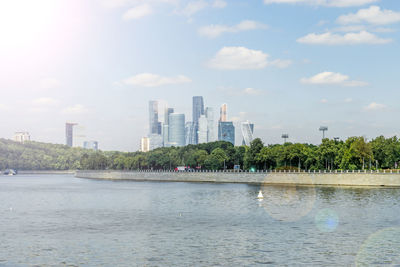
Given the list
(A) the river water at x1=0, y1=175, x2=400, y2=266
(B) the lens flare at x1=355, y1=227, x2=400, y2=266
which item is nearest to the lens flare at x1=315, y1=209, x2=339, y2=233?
(A) the river water at x1=0, y1=175, x2=400, y2=266

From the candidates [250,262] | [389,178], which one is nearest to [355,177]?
[389,178]

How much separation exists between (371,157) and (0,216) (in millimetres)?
117947

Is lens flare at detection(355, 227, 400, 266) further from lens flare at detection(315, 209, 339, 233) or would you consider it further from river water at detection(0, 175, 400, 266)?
lens flare at detection(315, 209, 339, 233)

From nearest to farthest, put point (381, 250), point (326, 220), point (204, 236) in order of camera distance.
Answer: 1. point (381, 250)
2. point (204, 236)
3. point (326, 220)

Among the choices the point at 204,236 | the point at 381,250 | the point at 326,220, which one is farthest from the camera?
the point at 326,220

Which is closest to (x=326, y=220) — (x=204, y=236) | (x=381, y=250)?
(x=204, y=236)

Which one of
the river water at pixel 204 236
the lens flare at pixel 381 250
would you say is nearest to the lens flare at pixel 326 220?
the river water at pixel 204 236

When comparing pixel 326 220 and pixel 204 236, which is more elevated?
pixel 326 220

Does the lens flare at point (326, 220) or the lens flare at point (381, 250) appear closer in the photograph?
the lens flare at point (381, 250)

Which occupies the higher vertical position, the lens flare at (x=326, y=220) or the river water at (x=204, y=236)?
the lens flare at (x=326, y=220)

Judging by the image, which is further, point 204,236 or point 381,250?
point 204,236

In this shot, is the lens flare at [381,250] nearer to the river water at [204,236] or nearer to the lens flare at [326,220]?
the river water at [204,236]

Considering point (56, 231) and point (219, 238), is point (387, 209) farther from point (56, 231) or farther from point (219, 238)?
point (56, 231)

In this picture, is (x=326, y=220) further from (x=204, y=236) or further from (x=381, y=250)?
(x=381, y=250)
